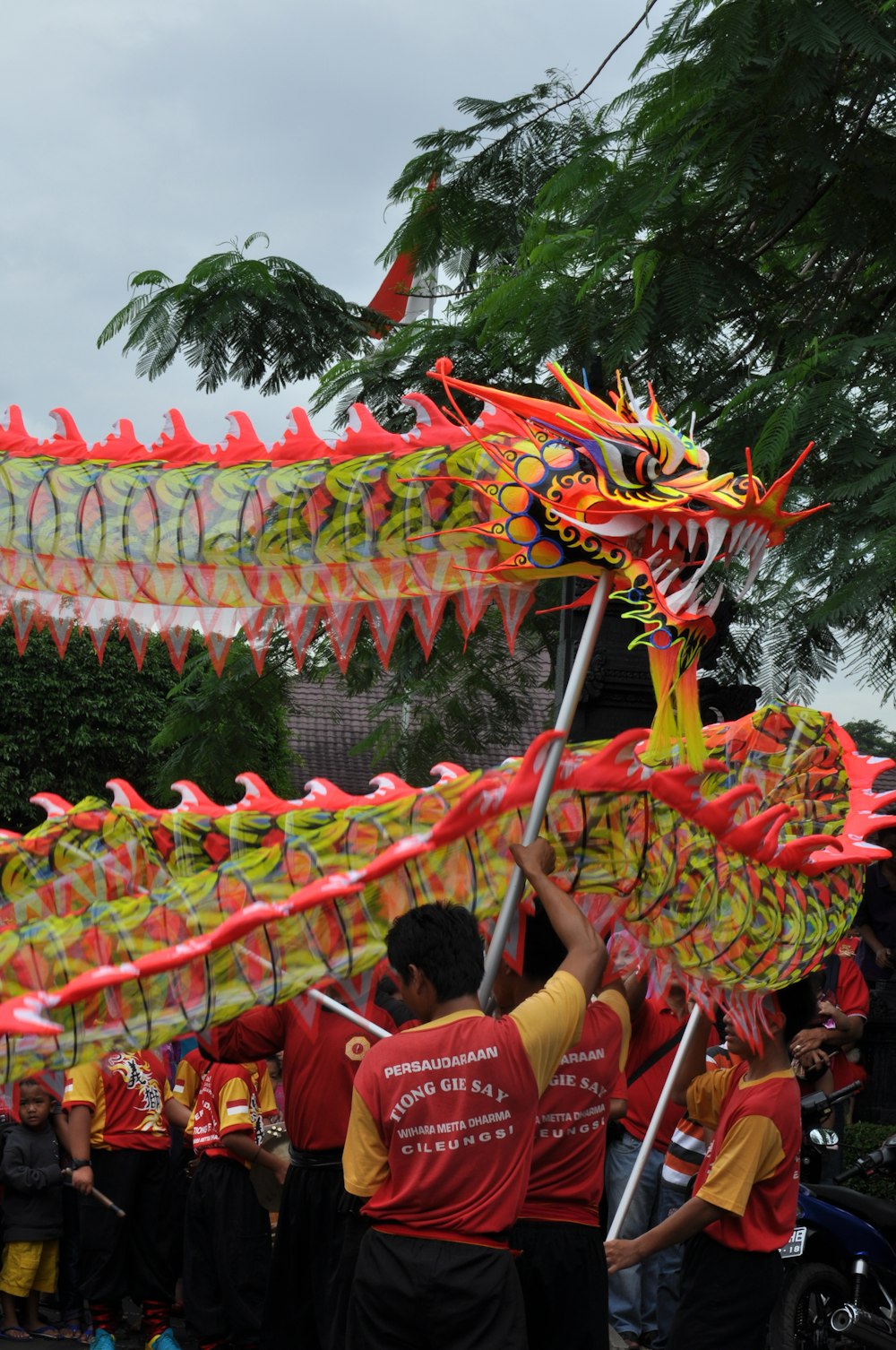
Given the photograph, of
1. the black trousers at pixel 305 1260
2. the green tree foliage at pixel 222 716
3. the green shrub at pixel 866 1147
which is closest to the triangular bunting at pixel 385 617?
the black trousers at pixel 305 1260

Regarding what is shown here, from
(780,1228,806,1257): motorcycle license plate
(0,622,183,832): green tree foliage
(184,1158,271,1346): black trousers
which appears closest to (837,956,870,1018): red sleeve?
(780,1228,806,1257): motorcycle license plate

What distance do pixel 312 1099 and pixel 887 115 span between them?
4.19 meters

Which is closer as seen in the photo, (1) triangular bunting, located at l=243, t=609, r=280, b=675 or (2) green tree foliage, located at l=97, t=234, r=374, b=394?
(1) triangular bunting, located at l=243, t=609, r=280, b=675

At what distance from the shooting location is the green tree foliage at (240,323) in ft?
26.1

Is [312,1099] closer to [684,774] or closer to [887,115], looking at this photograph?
[684,774]

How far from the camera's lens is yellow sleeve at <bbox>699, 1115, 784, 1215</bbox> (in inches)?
159

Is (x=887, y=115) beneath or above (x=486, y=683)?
above

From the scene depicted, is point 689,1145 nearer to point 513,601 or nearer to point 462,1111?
point 513,601

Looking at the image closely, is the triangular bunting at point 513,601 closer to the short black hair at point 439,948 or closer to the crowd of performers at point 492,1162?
the crowd of performers at point 492,1162

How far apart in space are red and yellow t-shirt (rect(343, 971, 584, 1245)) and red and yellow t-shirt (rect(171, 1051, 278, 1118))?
110 inches

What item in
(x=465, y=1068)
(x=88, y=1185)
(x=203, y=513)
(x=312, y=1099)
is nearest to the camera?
(x=465, y=1068)

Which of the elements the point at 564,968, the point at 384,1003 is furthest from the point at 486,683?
the point at 564,968

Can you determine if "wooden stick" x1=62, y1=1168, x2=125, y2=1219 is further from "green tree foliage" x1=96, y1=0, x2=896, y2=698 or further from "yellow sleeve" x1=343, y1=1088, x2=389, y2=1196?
"yellow sleeve" x1=343, y1=1088, x2=389, y2=1196

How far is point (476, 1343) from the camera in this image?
3.20m
